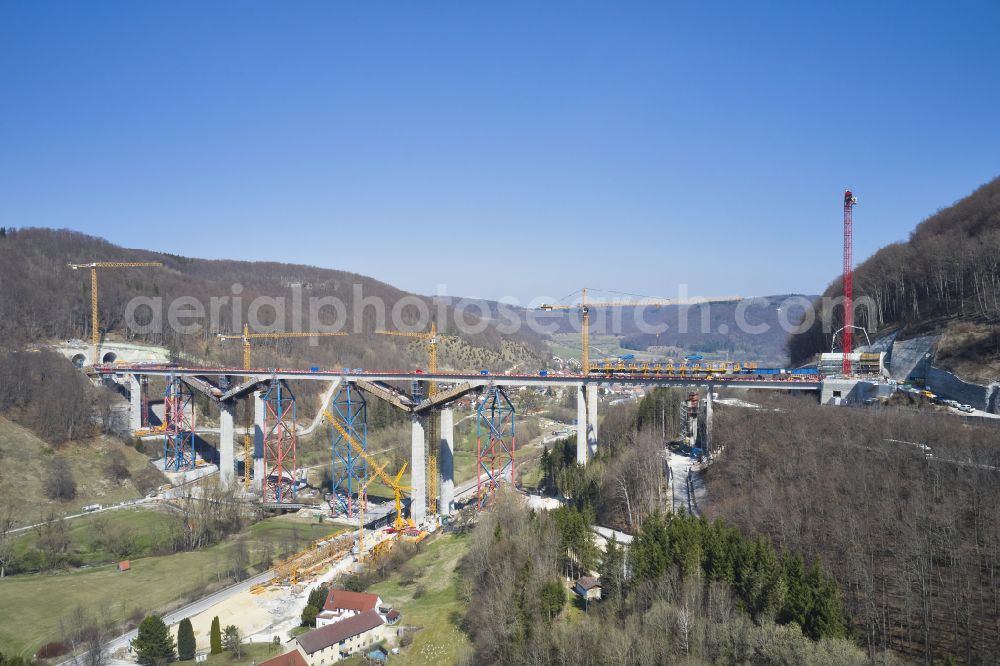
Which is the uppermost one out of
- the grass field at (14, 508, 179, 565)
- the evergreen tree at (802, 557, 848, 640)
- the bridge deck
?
the bridge deck

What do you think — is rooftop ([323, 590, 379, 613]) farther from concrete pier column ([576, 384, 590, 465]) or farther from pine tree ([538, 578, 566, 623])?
concrete pier column ([576, 384, 590, 465])

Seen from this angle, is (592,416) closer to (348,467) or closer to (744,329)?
(348,467)

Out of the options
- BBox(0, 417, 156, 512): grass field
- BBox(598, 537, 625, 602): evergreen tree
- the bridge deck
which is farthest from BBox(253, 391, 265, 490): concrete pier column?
BBox(598, 537, 625, 602): evergreen tree

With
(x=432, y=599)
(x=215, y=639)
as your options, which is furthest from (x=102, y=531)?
(x=432, y=599)

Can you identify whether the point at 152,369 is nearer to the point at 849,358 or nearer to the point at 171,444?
the point at 171,444

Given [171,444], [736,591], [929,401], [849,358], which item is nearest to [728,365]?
[849,358]

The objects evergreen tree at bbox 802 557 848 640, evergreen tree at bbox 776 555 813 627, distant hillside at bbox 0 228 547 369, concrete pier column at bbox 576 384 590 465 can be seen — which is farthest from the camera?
distant hillside at bbox 0 228 547 369
